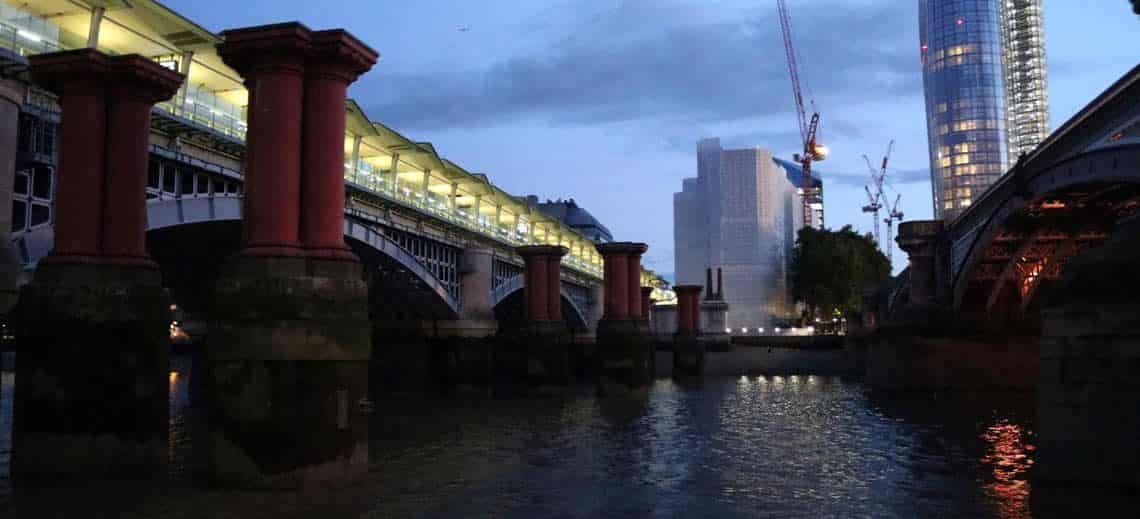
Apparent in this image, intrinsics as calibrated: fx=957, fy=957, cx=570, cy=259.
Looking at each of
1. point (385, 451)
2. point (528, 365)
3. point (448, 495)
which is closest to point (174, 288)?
point (528, 365)

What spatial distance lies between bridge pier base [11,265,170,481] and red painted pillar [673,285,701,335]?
61471 mm

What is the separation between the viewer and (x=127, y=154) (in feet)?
54.5

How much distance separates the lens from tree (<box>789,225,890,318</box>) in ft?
364

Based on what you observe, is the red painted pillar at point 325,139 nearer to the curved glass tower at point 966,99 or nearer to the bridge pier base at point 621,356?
the bridge pier base at point 621,356

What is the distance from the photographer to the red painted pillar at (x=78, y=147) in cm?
1584

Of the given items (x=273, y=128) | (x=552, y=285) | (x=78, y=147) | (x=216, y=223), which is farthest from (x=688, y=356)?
(x=273, y=128)

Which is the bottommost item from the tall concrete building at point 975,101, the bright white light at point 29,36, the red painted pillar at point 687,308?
the red painted pillar at point 687,308

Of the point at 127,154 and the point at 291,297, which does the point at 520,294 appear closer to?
the point at 127,154

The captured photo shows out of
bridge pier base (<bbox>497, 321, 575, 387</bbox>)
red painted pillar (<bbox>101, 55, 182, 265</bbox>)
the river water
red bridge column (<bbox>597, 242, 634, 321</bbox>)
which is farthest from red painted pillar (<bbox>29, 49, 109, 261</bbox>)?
red bridge column (<bbox>597, 242, 634, 321</bbox>)

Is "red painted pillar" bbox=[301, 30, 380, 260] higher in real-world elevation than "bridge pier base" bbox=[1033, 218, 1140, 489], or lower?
higher

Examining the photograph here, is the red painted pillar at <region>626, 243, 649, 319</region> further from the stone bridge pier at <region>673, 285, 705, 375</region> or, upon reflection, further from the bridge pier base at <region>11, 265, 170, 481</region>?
the bridge pier base at <region>11, 265, 170, 481</region>

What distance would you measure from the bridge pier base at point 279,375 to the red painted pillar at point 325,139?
646mm

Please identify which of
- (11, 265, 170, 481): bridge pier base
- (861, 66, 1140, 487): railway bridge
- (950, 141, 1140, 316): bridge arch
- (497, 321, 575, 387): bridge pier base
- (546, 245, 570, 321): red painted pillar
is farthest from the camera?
(546, 245, 570, 321): red painted pillar

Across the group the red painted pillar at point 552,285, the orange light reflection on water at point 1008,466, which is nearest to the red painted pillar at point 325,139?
the orange light reflection on water at point 1008,466
